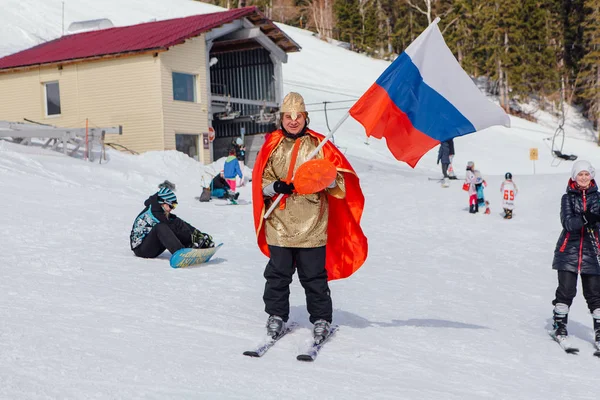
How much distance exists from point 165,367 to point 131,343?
59 centimetres

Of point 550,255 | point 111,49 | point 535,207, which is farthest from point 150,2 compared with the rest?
point 550,255

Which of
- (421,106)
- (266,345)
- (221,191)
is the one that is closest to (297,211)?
(266,345)

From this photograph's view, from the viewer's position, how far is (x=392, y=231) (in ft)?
Answer: 48.9

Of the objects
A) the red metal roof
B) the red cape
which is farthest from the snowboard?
the red metal roof

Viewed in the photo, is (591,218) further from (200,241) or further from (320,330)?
(200,241)

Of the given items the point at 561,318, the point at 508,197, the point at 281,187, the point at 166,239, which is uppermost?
the point at 281,187

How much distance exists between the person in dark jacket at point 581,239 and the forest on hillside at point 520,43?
45.4 meters

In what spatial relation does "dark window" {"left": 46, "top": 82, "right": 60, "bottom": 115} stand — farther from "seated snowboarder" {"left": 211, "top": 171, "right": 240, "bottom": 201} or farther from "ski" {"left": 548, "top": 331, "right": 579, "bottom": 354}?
"ski" {"left": 548, "top": 331, "right": 579, "bottom": 354}

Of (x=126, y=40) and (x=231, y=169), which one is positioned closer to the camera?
(x=231, y=169)

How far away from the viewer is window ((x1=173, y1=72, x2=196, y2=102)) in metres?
24.6

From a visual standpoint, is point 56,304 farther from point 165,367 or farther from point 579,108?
point 579,108

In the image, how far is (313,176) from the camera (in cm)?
525

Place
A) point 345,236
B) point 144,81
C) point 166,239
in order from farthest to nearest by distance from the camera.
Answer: point 144,81 → point 166,239 → point 345,236

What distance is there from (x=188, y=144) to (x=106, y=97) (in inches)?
127
